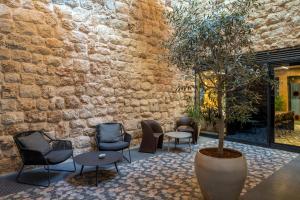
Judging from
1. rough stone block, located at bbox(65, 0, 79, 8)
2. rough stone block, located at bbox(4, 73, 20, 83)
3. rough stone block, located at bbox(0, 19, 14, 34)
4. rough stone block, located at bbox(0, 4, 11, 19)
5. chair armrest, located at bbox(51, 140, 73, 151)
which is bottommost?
chair armrest, located at bbox(51, 140, 73, 151)

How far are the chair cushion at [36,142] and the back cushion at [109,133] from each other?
3.54 feet

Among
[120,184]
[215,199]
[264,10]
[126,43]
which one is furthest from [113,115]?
[264,10]

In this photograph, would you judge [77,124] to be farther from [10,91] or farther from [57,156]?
[10,91]

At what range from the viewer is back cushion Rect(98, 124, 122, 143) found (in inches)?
186

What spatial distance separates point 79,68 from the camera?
4695 millimetres

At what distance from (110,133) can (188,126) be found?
92.4 inches

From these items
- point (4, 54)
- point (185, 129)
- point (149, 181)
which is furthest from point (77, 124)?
point (185, 129)

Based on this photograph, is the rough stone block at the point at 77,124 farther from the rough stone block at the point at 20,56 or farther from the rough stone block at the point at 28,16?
the rough stone block at the point at 28,16

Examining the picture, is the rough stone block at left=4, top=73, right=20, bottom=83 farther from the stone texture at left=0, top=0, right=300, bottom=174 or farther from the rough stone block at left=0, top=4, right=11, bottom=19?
the rough stone block at left=0, top=4, right=11, bottom=19

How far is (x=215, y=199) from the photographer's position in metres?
2.66

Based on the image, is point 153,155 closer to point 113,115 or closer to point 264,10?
point 113,115

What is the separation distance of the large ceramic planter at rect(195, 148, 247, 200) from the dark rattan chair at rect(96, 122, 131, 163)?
6.97 ft

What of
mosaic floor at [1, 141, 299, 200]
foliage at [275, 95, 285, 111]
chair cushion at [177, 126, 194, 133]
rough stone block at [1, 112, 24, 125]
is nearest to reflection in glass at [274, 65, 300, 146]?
foliage at [275, 95, 285, 111]

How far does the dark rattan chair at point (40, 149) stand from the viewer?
3471mm
